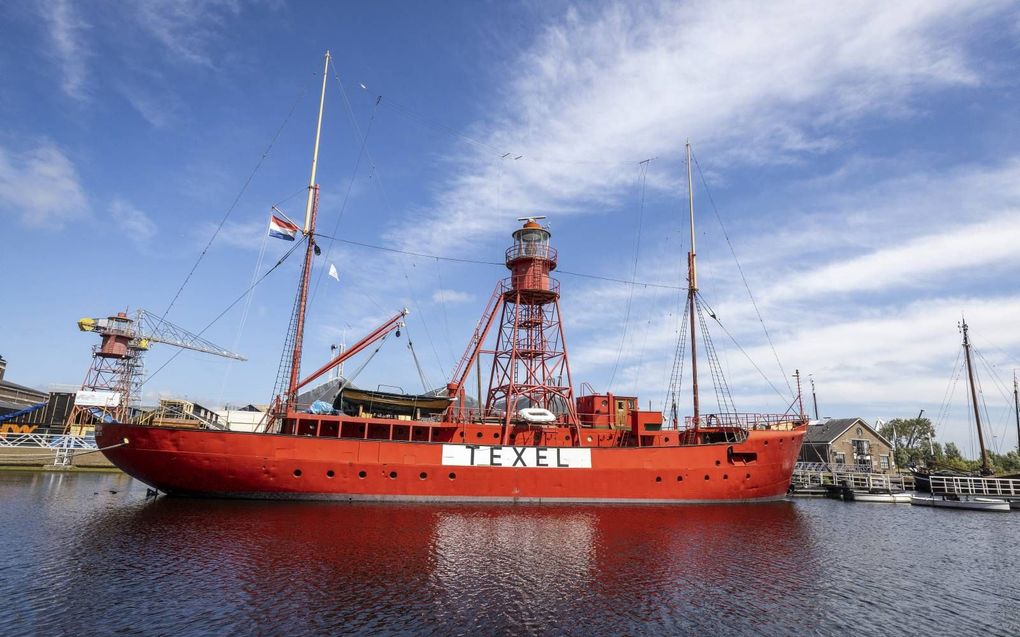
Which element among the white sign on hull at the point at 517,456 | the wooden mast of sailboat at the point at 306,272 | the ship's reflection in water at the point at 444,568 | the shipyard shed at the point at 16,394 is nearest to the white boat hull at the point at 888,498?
the ship's reflection in water at the point at 444,568

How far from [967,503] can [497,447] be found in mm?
34245

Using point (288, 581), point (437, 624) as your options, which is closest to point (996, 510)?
point (437, 624)

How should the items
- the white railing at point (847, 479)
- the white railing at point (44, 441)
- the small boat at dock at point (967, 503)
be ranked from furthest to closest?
the white railing at point (44, 441), the white railing at point (847, 479), the small boat at dock at point (967, 503)

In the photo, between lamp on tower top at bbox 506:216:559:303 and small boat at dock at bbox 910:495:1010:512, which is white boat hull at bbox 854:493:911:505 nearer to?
small boat at dock at bbox 910:495:1010:512

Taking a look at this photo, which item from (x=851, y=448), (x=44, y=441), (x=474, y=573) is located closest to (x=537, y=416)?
(x=474, y=573)

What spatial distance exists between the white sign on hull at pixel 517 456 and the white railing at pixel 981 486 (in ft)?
102

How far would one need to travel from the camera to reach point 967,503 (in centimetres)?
3684

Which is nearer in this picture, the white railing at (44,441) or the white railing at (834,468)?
the white railing at (44,441)

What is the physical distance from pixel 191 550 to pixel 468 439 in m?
16.5

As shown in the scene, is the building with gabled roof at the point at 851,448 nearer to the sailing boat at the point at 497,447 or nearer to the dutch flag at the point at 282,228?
the sailing boat at the point at 497,447

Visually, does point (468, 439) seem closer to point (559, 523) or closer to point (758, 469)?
point (559, 523)

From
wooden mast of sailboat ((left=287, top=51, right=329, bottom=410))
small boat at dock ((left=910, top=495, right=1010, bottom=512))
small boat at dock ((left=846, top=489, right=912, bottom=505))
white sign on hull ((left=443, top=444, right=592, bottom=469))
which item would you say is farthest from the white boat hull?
wooden mast of sailboat ((left=287, top=51, right=329, bottom=410))

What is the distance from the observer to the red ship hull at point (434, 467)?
2773 centimetres

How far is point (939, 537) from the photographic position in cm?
2533
